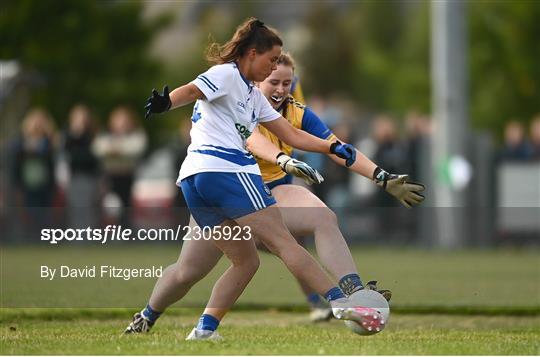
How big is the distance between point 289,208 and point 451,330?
65.9 inches

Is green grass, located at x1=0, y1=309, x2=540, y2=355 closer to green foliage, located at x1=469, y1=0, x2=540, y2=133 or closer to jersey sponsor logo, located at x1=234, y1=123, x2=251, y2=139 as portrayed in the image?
jersey sponsor logo, located at x1=234, y1=123, x2=251, y2=139

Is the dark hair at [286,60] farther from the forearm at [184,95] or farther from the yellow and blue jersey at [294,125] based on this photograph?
the forearm at [184,95]

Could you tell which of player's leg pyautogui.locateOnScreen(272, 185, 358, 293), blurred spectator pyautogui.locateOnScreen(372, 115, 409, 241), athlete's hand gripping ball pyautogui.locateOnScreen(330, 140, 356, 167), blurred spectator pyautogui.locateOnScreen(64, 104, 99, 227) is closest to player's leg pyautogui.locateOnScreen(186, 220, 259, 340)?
player's leg pyautogui.locateOnScreen(272, 185, 358, 293)

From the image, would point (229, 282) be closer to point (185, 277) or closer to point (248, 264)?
point (248, 264)

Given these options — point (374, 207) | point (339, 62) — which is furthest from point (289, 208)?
point (339, 62)

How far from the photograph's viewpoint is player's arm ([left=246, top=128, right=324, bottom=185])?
28.6 feet

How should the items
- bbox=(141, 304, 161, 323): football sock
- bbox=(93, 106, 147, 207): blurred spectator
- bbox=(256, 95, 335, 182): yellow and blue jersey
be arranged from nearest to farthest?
bbox=(141, 304, 161, 323): football sock < bbox=(256, 95, 335, 182): yellow and blue jersey < bbox=(93, 106, 147, 207): blurred spectator

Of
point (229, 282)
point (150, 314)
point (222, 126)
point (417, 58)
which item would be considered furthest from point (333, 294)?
point (417, 58)

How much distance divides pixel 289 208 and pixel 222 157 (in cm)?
120

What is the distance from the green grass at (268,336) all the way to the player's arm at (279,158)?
3.52 ft

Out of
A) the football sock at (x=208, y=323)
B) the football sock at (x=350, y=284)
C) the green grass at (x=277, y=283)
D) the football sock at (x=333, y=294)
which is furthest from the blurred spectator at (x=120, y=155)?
the football sock at (x=333, y=294)

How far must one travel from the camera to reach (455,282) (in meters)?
15.6

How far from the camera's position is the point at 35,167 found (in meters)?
22.8

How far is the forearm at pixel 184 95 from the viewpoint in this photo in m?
8.12
